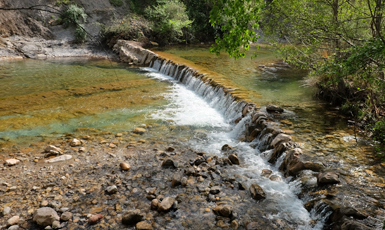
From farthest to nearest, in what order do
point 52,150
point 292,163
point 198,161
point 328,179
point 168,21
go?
point 168,21 → point 52,150 → point 198,161 → point 292,163 → point 328,179

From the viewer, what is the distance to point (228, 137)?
6738 millimetres

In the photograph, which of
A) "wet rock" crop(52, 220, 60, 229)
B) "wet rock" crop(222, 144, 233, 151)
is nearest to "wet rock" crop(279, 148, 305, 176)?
"wet rock" crop(222, 144, 233, 151)

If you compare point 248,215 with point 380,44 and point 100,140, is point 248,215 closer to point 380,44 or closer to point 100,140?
point 380,44

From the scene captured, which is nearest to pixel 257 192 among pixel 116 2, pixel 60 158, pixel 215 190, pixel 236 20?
pixel 215 190

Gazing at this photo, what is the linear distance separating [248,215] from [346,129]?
3.99m

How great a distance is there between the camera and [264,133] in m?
6.02

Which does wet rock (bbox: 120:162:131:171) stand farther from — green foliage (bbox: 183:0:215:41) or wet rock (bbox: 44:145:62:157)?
green foliage (bbox: 183:0:215:41)

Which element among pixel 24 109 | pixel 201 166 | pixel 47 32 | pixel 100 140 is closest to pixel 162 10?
pixel 47 32

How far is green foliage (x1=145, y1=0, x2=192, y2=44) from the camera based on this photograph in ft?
71.3

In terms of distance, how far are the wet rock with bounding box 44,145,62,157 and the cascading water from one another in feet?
9.49

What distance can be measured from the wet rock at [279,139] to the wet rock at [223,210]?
219 centimetres

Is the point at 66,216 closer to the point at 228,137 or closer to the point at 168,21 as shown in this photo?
the point at 228,137

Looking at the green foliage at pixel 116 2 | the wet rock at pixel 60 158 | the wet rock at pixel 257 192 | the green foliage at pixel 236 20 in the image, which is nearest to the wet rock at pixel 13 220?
the wet rock at pixel 60 158

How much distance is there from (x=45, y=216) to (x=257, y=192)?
3.07m
